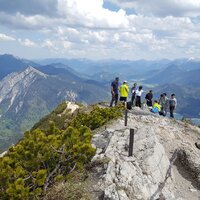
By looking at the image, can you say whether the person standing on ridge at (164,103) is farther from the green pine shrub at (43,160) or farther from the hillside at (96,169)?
the green pine shrub at (43,160)

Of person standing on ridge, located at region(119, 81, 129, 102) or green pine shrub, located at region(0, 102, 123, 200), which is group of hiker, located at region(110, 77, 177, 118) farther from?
green pine shrub, located at region(0, 102, 123, 200)

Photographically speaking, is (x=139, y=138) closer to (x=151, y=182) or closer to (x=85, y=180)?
(x=151, y=182)

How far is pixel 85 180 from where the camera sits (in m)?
12.1

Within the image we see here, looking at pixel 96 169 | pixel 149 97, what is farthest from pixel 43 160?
pixel 149 97

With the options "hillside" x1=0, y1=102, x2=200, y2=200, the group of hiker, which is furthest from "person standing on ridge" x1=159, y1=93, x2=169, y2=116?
"hillside" x1=0, y1=102, x2=200, y2=200

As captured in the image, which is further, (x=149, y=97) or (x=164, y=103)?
(x=149, y=97)

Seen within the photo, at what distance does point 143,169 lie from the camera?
42.8 feet

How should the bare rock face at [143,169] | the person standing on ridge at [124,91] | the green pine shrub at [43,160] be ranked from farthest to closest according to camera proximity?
the person standing on ridge at [124,91] → the bare rock face at [143,169] → the green pine shrub at [43,160]

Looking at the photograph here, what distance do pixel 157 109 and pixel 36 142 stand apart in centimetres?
1965

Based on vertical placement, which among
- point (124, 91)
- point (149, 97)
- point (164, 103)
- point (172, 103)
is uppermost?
point (124, 91)

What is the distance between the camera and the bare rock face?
1156 cm

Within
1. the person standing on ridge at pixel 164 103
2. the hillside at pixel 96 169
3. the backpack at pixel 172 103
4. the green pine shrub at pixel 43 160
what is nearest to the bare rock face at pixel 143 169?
the hillside at pixel 96 169

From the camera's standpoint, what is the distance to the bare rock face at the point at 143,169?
11562 millimetres

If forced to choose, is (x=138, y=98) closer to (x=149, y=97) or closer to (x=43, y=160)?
(x=149, y=97)
